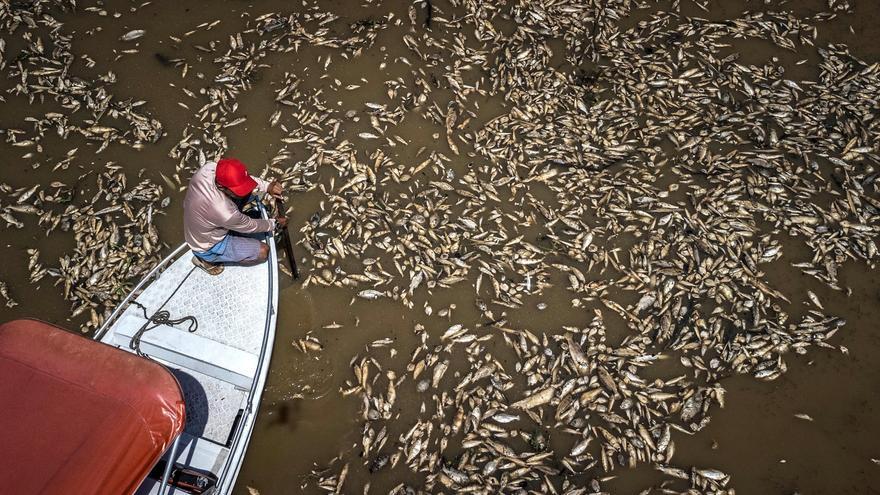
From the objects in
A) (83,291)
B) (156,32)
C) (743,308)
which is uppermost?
(156,32)

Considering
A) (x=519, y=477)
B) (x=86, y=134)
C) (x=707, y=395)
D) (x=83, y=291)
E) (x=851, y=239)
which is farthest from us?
→ (x=86, y=134)

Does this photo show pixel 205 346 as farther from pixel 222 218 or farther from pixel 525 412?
pixel 525 412

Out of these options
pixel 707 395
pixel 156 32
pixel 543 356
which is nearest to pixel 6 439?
→ pixel 543 356

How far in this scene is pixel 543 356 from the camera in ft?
19.9

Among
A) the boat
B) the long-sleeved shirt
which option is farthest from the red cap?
the boat

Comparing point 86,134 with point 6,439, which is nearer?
point 6,439

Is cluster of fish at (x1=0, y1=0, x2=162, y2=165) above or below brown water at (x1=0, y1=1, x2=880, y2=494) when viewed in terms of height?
above

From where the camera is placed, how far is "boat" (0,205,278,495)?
192 inches

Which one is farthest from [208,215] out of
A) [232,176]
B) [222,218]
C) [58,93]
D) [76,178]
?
[58,93]

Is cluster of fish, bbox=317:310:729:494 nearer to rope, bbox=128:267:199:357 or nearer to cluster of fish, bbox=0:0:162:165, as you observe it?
rope, bbox=128:267:199:357

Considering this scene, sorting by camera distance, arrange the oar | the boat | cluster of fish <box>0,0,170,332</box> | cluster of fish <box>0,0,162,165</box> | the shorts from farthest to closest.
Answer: cluster of fish <box>0,0,162,165</box>, cluster of fish <box>0,0,170,332</box>, the oar, the shorts, the boat

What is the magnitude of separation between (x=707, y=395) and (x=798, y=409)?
103 cm

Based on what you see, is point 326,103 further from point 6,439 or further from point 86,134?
point 6,439

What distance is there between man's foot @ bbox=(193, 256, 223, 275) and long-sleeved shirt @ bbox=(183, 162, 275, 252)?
321mm
